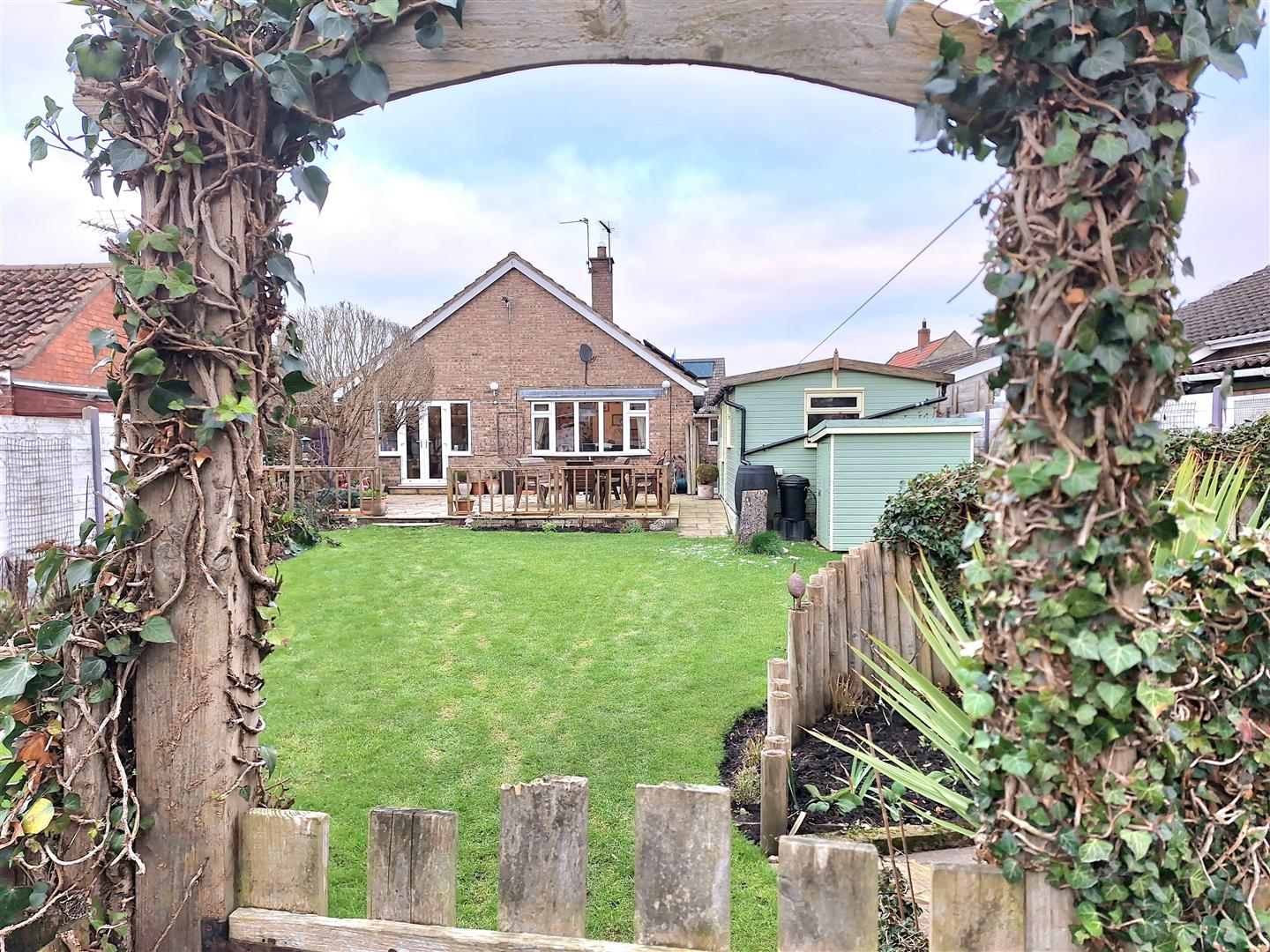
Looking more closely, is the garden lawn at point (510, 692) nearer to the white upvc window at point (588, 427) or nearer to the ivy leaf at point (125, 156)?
the ivy leaf at point (125, 156)

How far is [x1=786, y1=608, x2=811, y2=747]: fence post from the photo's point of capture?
353 centimetres

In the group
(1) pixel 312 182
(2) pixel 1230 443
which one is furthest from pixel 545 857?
(2) pixel 1230 443

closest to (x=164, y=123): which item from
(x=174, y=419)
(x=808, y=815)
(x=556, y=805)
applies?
(x=174, y=419)

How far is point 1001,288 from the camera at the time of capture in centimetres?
126

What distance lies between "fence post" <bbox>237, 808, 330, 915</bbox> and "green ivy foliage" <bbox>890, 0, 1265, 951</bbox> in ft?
4.44

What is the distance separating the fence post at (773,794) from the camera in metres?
2.83

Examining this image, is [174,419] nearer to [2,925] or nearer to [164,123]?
[164,123]

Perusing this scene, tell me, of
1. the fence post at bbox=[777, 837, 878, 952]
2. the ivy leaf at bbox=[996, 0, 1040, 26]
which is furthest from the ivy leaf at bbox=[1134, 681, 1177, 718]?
the ivy leaf at bbox=[996, 0, 1040, 26]

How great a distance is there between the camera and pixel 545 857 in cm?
140

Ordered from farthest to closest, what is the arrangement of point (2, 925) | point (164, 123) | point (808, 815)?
point (808, 815) → point (164, 123) → point (2, 925)

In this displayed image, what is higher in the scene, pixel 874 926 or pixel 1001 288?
pixel 1001 288

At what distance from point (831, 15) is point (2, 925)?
7.83 feet

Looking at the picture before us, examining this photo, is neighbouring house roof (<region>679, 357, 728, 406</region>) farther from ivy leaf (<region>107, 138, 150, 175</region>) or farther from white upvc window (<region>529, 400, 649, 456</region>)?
ivy leaf (<region>107, 138, 150, 175</region>)

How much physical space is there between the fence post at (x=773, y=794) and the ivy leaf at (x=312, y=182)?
8.09 ft
